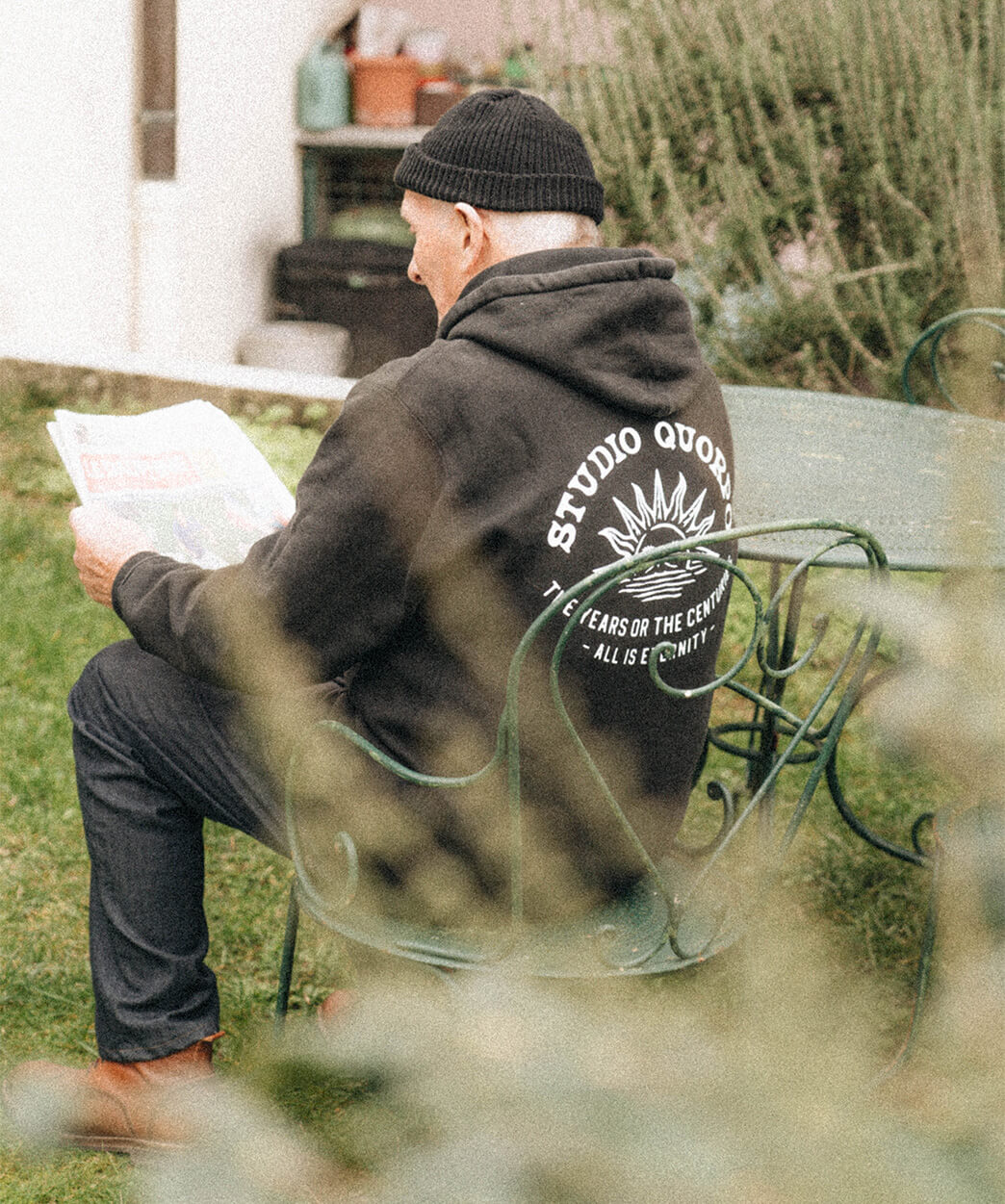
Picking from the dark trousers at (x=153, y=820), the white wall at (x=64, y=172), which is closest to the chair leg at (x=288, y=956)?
the dark trousers at (x=153, y=820)

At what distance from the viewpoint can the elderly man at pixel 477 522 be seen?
1449 mm

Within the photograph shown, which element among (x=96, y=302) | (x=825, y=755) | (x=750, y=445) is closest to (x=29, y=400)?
(x=96, y=302)

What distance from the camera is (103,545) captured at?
170 centimetres

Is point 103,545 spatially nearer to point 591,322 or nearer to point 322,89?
point 591,322

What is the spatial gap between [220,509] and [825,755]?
856 mm

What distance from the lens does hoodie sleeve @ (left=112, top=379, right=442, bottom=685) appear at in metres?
1.44

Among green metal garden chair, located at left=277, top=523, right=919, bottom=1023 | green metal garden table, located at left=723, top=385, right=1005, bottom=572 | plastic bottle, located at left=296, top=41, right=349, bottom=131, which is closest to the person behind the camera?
green metal garden chair, located at left=277, top=523, right=919, bottom=1023

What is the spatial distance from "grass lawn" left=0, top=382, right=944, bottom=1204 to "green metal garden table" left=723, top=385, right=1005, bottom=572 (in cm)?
40

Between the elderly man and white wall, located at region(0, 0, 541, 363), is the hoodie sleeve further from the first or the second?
white wall, located at region(0, 0, 541, 363)

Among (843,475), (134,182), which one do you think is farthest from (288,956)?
(134,182)

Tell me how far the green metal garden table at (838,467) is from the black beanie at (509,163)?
55 centimetres

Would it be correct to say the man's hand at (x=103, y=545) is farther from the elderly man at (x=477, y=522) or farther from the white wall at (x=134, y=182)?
the white wall at (x=134, y=182)

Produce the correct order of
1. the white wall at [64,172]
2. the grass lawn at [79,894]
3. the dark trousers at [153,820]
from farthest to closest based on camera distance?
the white wall at [64,172]
the grass lawn at [79,894]
the dark trousers at [153,820]

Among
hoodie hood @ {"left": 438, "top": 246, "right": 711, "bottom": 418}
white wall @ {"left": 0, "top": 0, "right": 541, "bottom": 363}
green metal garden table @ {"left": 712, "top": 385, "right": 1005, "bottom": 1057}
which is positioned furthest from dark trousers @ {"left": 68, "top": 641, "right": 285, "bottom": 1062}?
white wall @ {"left": 0, "top": 0, "right": 541, "bottom": 363}
